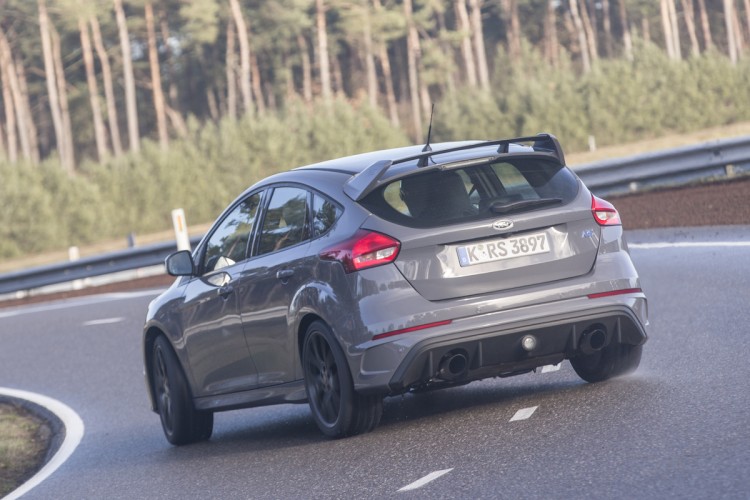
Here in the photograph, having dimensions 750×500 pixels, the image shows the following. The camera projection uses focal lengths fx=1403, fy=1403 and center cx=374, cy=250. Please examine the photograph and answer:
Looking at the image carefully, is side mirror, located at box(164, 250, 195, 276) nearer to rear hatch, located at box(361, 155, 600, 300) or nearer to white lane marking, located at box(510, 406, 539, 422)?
rear hatch, located at box(361, 155, 600, 300)

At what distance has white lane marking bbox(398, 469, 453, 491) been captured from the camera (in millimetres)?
6281

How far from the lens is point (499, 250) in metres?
7.24

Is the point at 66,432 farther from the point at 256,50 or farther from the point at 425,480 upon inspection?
the point at 256,50

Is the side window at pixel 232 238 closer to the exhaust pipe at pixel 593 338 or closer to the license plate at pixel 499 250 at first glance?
the license plate at pixel 499 250

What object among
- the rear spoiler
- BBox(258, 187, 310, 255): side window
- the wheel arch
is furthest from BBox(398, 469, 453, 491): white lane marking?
the wheel arch

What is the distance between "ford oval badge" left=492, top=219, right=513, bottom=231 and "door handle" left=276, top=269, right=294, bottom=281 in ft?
4.01

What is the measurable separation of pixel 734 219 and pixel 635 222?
1999 millimetres

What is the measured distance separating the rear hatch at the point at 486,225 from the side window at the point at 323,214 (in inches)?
9.5

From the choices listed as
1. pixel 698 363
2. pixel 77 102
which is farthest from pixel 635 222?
pixel 77 102

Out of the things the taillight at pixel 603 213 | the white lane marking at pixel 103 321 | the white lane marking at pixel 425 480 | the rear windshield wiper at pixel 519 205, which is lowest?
the white lane marking at pixel 425 480

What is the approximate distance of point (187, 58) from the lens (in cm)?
10281

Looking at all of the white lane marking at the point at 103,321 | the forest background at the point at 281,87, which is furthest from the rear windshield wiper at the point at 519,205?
the forest background at the point at 281,87

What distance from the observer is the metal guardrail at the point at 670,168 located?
19.3 meters

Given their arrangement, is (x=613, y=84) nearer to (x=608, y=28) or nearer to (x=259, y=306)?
(x=259, y=306)
